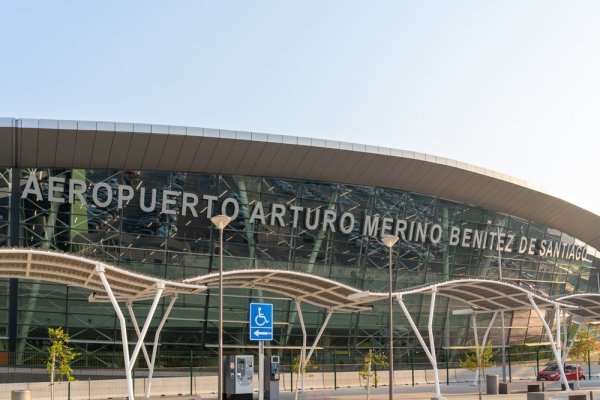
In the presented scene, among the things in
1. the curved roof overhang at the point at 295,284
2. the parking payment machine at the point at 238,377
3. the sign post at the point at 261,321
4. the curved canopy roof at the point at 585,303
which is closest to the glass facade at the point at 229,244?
the curved canopy roof at the point at 585,303

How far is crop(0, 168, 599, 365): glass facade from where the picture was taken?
38656 mm

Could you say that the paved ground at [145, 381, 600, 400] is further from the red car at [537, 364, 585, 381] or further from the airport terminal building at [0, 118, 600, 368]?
the airport terminal building at [0, 118, 600, 368]

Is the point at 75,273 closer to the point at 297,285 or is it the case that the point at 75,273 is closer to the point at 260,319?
the point at 260,319

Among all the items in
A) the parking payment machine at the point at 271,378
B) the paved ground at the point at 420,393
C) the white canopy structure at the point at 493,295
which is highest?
the white canopy structure at the point at 493,295

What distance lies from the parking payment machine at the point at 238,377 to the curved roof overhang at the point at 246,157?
13349 mm

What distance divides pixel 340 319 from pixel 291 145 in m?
11.6

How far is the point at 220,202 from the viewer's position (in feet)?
137

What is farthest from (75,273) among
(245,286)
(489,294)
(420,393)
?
(489,294)

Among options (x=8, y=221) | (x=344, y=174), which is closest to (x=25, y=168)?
(x=8, y=221)

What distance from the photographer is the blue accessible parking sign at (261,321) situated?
25864mm

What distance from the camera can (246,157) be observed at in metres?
41.3

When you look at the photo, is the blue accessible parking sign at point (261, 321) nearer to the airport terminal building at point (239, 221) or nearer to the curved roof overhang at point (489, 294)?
the curved roof overhang at point (489, 294)

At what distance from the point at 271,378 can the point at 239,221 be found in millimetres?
13699

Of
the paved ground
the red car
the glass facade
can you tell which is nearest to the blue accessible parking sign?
the paved ground
